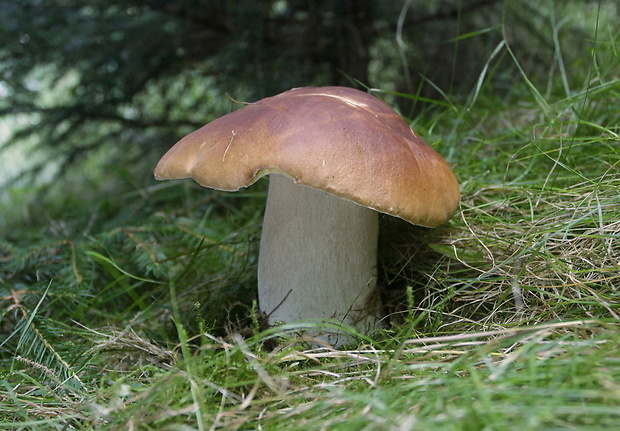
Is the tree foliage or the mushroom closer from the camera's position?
the mushroom

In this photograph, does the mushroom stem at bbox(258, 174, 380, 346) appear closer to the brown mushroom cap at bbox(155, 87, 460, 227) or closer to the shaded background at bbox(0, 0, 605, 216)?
the brown mushroom cap at bbox(155, 87, 460, 227)

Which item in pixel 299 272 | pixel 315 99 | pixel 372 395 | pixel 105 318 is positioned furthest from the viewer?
pixel 105 318

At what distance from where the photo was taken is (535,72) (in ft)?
10.6

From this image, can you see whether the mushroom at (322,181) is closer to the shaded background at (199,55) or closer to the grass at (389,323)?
the grass at (389,323)

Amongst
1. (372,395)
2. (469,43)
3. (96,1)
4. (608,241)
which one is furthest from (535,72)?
(372,395)

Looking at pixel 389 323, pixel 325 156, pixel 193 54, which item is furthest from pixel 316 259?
pixel 193 54

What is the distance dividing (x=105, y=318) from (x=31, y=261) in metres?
0.36

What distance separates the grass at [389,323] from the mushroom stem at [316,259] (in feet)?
0.31

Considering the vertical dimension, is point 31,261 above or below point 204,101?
below

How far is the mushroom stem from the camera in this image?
5.23ft

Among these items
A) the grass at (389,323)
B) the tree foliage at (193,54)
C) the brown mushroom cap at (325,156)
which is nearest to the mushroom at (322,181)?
the brown mushroom cap at (325,156)

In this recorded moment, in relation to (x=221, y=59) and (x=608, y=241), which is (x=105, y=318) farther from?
(x=608, y=241)

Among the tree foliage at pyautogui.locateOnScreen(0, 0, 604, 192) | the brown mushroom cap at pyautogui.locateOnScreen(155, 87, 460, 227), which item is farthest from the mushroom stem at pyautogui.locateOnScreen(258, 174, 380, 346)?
the tree foliage at pyautogui.locateOnScreen(0, 0, 604, 192)

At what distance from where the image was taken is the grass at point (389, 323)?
0.93m
